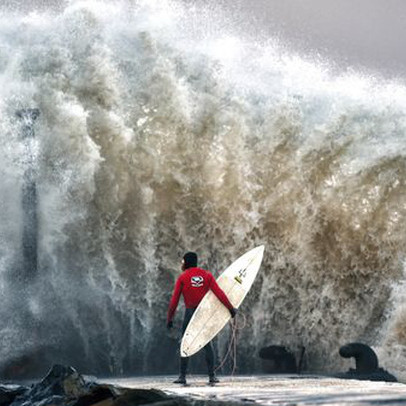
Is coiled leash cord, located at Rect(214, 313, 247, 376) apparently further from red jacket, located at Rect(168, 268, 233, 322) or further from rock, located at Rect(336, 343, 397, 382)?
red jacket, located at Rect(168, 268, 233, 322)

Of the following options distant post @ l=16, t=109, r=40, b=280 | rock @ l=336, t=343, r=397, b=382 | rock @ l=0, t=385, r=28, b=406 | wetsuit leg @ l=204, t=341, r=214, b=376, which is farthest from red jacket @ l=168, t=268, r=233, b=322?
distant post @ l=16, t=109, r=40, b=280

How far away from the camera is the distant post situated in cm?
1677

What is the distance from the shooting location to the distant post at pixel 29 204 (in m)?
16.8

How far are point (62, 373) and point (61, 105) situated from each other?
939 cm

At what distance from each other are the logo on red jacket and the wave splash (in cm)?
556

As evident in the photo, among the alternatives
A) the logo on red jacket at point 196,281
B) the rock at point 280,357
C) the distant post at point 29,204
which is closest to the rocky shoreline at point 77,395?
the logo on red jacket at point 196,281

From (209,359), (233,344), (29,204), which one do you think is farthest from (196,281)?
(29,204)

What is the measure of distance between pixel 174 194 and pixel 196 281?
8.03 meters

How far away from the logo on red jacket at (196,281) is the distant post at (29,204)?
6.76m

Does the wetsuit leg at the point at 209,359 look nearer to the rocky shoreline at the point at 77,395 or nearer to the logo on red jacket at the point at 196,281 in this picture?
the logo on red jacket at the point at 196,281

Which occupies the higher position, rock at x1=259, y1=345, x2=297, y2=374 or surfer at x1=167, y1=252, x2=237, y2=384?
surfer at x1=167, y1=252, x2=237, y2=384

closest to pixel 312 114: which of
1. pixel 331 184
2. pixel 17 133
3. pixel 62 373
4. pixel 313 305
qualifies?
pixel 331 184

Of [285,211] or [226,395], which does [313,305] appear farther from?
[226,395]

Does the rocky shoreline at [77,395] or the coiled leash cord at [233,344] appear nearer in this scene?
the rocky shoreline at [77,395]
